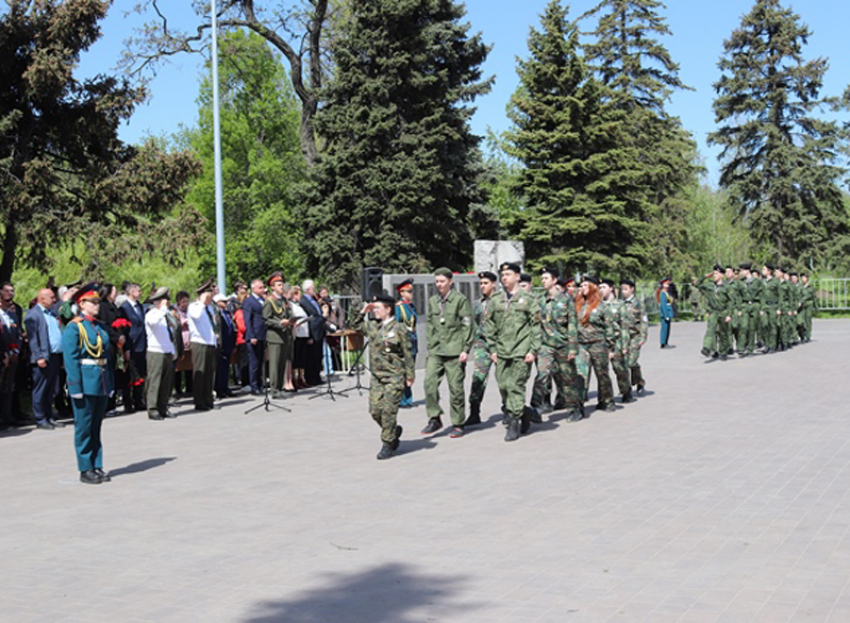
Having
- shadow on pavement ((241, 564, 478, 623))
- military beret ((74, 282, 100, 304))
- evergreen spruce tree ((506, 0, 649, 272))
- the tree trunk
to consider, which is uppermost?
evergreen spruce tree ((506, 0, 649, 272))

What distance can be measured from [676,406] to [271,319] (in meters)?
6.71

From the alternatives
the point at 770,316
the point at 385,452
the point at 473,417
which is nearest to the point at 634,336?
the point at 473,417

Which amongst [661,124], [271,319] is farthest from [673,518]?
[661,124]

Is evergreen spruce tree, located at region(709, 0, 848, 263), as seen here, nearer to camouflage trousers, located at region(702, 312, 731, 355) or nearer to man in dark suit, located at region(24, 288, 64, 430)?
camouflage trousers, located at region(702, 312, 731, 355)

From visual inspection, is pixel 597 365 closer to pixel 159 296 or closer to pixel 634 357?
pixel 634 357

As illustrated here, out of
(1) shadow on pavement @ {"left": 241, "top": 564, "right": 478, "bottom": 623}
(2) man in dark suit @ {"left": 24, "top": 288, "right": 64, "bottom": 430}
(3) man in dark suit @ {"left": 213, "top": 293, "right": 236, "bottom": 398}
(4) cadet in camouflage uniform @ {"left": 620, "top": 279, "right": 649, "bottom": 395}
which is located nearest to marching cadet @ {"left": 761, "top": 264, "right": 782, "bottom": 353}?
(4) cadet in camouflage uniform @ {"left": 620, "top": 279, "right": 649, "bottom": 395}

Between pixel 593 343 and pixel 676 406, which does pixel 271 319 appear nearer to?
pixel 593 343

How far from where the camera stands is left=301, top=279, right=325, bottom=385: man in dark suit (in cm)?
1878

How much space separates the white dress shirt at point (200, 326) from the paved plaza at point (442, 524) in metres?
2.74

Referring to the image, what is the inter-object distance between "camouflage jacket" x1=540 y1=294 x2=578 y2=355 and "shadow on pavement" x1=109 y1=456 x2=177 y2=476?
16.8ft

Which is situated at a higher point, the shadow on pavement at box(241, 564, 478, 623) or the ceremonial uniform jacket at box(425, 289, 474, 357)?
the ceremonial uniform jacket at box(425, 289, 474, 357)

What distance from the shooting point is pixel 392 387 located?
35.2 feet

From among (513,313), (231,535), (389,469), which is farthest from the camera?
(513,313)

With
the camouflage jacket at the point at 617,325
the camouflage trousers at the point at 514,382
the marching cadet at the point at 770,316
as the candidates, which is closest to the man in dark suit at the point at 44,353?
the camouflage trousers at the point at 514,382
